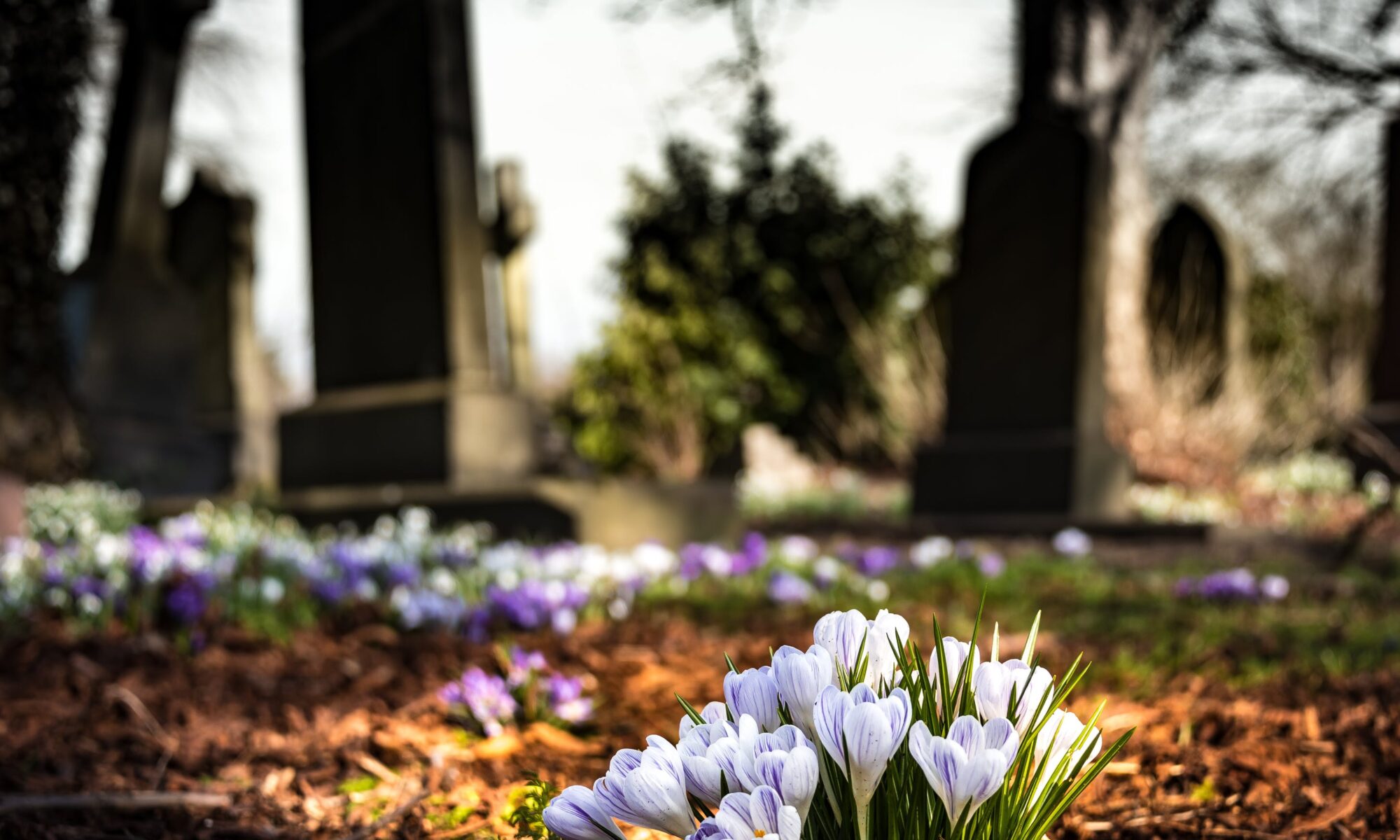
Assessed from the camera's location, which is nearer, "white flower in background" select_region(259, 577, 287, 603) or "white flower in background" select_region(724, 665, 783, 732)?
"white flower in background" select_region(724, 665, 783, 732)

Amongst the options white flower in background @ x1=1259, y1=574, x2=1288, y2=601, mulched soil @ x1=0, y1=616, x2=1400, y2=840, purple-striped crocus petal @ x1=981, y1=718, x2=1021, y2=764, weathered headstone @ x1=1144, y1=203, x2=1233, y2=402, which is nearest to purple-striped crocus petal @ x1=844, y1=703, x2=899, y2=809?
purple-striped crocus petal @ x1=981, y1=718, x2=1021, y2=764

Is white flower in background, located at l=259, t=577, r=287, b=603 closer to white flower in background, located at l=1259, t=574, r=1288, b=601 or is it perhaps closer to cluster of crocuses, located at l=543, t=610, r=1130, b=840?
cluster of crocuses, located at l=543, t=610, r=1130, b=840

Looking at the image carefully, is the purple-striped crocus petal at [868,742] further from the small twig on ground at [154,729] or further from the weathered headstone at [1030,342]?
the weathered headstone at [1030,342]

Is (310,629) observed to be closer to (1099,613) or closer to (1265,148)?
(1099,613)

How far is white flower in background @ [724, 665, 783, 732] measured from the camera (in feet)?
4.33

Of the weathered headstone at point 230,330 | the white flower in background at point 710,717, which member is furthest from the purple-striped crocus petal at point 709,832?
the weathered headstone at point 230,330

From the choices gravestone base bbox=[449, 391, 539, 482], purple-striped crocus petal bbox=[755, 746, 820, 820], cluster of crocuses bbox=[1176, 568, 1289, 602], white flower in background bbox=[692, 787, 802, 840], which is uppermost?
gravestone base bbox=[449, 391, 539, 482]

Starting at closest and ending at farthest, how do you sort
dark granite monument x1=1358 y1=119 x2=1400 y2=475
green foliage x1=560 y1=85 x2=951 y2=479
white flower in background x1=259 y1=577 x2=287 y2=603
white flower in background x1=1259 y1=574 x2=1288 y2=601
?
white flower in background x1=259 y1=577 x2=287 y2=603
white flower in background x1=1259 y1=574 x2=1288 y2=601
dark granite monument x1=1358 y1=119 x2=1400 y2=475
green foliage x1=560 y1=85 x2=951 y2=479

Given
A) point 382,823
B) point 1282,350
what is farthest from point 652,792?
point 1282,350

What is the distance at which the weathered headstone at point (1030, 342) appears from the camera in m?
8.73

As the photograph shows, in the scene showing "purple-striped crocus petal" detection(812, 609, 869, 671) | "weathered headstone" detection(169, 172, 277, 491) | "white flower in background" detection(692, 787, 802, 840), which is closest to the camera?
"white flower in background" detection(692, 787, 802, 840)

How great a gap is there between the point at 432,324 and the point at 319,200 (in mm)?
1413

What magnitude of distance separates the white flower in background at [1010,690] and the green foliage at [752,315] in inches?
498

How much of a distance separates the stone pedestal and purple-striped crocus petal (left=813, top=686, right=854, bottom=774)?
7.93m
